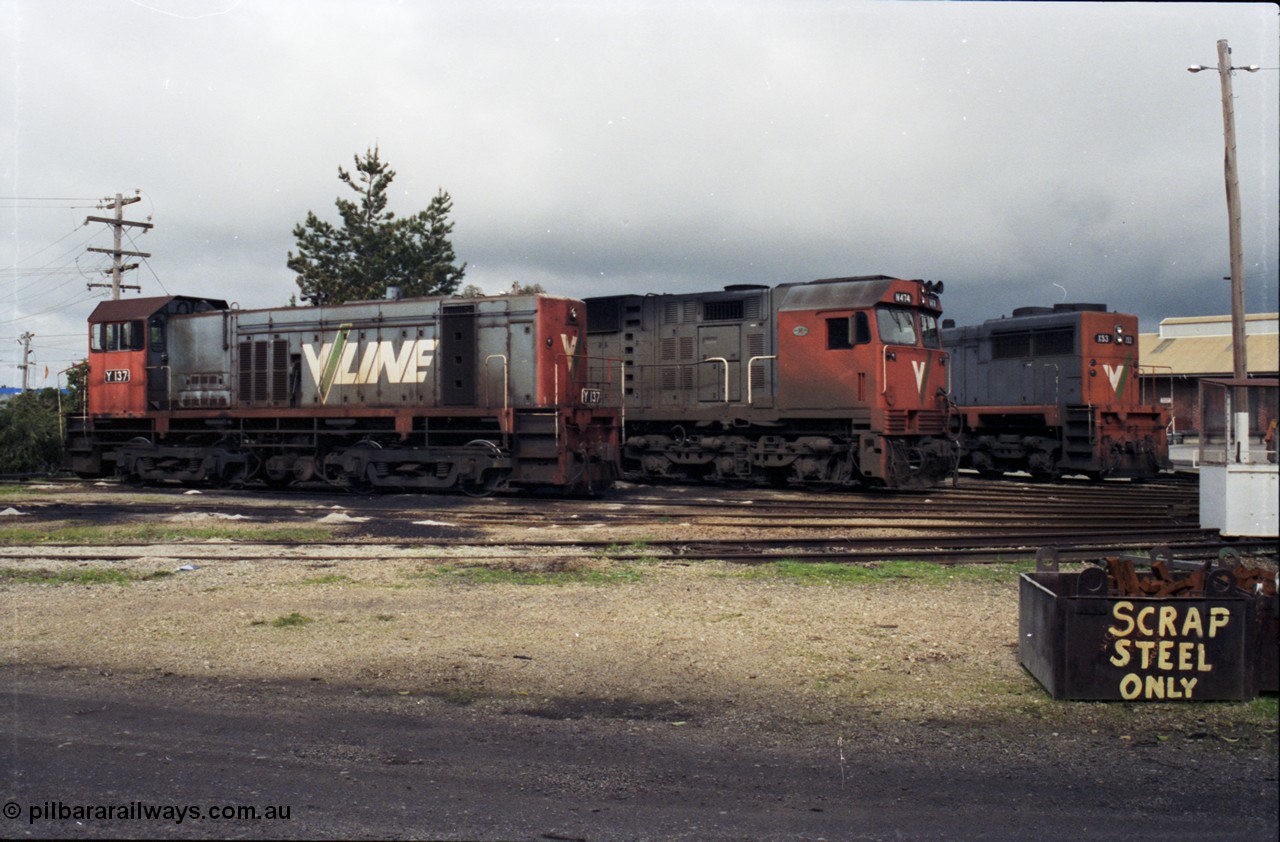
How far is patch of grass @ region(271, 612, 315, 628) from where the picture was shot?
7926mm

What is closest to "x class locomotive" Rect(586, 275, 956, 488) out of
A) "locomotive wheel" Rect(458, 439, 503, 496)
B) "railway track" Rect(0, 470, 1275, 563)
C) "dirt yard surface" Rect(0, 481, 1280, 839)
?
"railway track" Rect(0, 470, 1275, 563)

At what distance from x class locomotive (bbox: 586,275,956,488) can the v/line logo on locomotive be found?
263 centimetres

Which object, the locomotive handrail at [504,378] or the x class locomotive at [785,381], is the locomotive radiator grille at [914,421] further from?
the locomotive handrail at [504,378]

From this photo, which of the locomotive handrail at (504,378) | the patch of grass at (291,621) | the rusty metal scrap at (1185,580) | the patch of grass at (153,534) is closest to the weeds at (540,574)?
the patch of grass at (291,621)

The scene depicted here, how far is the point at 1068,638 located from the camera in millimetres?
5656

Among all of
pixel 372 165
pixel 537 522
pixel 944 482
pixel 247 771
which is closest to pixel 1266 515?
pixel 247 771

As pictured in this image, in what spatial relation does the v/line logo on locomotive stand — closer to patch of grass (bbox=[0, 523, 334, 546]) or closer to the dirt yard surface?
patch of grass (bbox=[0, 523, 334, 546])

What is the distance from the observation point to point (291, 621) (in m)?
8.04

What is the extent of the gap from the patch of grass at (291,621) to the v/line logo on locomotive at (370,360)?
1095 cm

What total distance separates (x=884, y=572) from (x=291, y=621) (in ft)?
18.9

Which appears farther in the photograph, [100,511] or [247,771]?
[100,511]

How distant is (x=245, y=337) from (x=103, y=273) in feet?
94.5

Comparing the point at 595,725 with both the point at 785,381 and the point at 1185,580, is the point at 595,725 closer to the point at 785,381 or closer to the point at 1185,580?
the point at 1185,580

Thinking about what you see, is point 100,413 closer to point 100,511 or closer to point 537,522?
point 100,511
